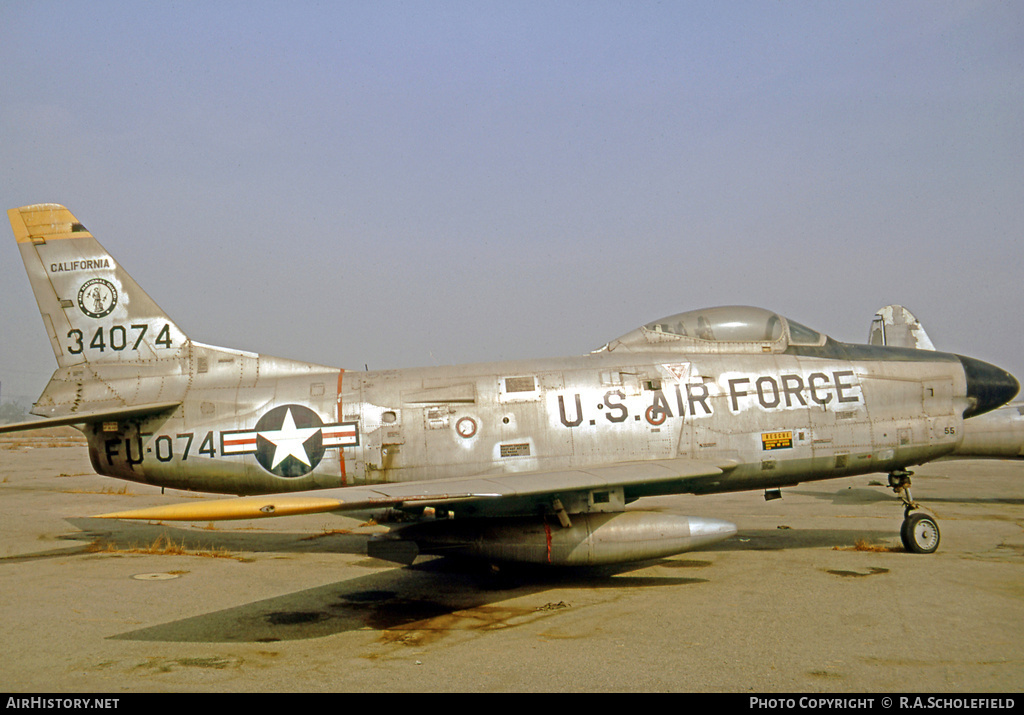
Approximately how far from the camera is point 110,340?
11289mm

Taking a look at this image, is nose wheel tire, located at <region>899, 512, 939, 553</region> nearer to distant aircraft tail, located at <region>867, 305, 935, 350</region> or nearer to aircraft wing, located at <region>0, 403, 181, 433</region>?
aircraft wing, located at <region>0, 403, 181, 433</region>

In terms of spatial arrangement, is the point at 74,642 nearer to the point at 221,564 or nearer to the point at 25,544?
the point at 221,564

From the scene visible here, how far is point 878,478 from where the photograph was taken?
79.4ft

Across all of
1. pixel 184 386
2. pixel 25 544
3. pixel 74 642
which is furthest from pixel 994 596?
pixel 25 544

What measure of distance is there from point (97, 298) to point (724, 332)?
34.0ft

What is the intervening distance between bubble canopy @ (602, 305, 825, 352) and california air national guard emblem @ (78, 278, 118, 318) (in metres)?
8.37

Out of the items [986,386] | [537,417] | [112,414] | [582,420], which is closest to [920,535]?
[986,386]

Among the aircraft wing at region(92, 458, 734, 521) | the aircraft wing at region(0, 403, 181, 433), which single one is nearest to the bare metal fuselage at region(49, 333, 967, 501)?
the aircraft wing at region(0, 403, 181, 433)

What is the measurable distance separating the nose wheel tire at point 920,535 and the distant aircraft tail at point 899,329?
14107 mm

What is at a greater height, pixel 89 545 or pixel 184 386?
pixel 184 386

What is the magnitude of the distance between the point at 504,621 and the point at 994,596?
583 centimetres

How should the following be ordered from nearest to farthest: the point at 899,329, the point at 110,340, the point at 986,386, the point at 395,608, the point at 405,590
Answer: the point at 395,608, the point at 405,590, the point at 986,386, the point at 110,340, the point at 899,329

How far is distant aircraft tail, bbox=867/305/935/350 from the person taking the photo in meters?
22.9

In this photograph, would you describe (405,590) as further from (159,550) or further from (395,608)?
(159,550)
